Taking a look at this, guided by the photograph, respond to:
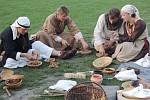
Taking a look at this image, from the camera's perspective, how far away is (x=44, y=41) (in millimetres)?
8562

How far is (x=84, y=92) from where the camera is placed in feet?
19.1

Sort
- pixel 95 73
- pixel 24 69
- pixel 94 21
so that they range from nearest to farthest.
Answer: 1. pixel 95 73
2. pixel 24 69
3. pixel 94 21

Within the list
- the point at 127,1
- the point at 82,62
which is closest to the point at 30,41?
the point at 82,62

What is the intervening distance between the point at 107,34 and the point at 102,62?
0.95 m

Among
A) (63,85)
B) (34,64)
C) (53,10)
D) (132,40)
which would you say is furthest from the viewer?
(53,10)

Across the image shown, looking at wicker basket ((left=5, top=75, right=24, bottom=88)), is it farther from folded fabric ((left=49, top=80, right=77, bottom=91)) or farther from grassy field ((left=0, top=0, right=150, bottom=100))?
folded fabric ((left=49, top=80, right=77, bottom=91))

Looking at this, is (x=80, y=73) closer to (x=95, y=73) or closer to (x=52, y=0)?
(x=95, y=73)

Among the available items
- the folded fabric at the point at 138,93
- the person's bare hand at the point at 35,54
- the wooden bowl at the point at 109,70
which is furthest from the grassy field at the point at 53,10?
the folded fabric at the point at 138,93

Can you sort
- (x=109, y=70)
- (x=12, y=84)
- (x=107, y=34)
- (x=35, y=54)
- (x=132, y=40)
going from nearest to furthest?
(x=12, y=84) < (x=109, y=70) < (x=35, y=54) < (x=132, y=40) < (x=107, y=34)

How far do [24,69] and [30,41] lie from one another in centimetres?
79

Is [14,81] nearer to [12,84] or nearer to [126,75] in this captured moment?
[12,84]

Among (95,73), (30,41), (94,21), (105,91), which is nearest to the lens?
(105,91)

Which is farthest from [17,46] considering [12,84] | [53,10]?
[53,10]

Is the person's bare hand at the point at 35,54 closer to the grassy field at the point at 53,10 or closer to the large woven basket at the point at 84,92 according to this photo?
the grassy field at the point at 53,10
